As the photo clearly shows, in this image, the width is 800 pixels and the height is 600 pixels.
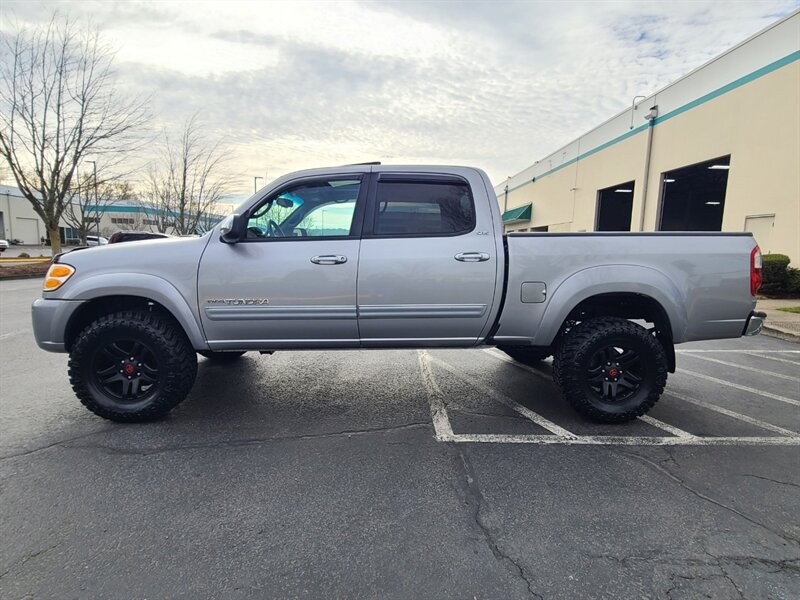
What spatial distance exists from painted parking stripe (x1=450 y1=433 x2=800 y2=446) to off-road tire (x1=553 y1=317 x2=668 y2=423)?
9.7 inches

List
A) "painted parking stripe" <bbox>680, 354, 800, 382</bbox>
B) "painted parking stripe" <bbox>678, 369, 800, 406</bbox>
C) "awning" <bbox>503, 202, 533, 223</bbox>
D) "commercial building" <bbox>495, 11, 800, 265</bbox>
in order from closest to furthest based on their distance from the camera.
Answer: "painted parking stripe" <bbox>678, 369, 800, 406</bbox> → "painted parking stripe" <bbox>680, 354, 800, 382</bbox> → "commercial building" <bbox>495, 11, 800, 265</bbox> → "awning" <bbox>503, 202, 533, 223</bbox>

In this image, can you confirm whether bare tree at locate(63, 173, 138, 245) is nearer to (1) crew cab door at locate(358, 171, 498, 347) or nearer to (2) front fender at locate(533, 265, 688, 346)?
(1) crew cab door at locate(358, 171, 498, 347)

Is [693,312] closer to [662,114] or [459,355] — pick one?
[459,355]

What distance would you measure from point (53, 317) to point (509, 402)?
3967 mm

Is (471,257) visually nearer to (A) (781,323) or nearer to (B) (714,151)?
(A) (781,323)

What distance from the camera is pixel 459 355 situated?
19.9 ft

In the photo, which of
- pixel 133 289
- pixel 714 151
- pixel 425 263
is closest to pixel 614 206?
pixel 714 151

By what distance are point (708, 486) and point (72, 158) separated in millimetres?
19963

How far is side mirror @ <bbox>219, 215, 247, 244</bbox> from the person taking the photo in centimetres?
346

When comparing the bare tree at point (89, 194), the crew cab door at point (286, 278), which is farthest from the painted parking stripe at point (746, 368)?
the bare tree at point (89, 194)

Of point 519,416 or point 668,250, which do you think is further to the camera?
point 519,416

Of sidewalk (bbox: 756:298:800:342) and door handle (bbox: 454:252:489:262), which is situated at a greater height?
door handle (bbox: 454:252:489:262)

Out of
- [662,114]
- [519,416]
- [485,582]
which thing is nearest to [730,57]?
[662,114]

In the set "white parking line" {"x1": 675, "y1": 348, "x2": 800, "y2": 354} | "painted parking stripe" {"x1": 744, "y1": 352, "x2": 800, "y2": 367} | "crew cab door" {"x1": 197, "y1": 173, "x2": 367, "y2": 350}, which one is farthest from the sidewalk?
"crew cab door" {"x1": 197, "y1": 173, "x2": 367, "y2": 350}
